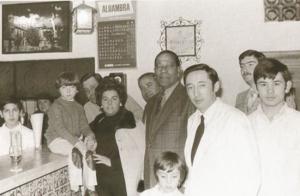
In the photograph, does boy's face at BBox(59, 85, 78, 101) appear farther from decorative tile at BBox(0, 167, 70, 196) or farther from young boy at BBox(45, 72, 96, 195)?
decorative tile at BBox(0, 167, 70, 196)

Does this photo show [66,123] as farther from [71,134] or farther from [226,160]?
[226,160]

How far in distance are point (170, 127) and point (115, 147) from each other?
322 millimetres

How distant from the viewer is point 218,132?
180 cm

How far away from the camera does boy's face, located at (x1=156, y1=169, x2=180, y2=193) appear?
199cm

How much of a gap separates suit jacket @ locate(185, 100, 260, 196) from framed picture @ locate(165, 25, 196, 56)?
205 centimetres

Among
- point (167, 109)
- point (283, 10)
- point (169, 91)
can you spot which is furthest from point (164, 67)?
point (283, 10)

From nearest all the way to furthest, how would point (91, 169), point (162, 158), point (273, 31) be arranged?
point (162, 158), point (91, 169), point (273, 31)

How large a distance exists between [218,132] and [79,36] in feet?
8.66

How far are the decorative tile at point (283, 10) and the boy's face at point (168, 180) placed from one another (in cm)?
214

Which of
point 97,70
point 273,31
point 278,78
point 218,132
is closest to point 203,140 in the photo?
point 218,132

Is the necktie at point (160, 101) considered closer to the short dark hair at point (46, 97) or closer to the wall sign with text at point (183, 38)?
the wall sign with text at point (183, 38)

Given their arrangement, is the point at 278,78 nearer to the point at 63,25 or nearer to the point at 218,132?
the point at 218,132

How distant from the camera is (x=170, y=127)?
238cm

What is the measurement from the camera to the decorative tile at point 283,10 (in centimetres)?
361
